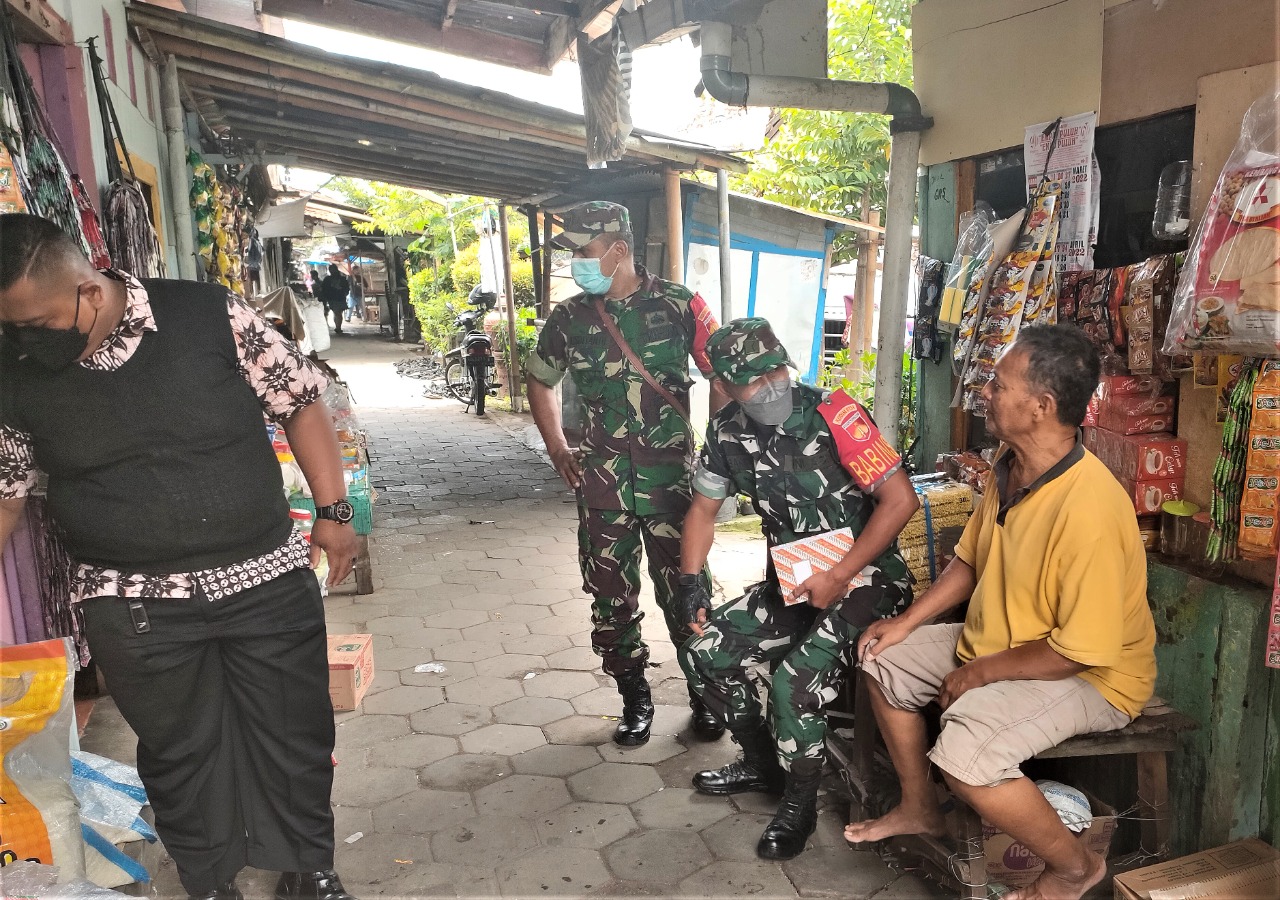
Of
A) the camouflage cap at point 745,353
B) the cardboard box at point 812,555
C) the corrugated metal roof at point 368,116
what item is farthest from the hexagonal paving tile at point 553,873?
the corrugated metal roof at point 368,116

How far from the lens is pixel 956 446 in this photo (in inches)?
158

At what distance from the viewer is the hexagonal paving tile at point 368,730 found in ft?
11.9

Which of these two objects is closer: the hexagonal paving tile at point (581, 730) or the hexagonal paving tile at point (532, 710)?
the hexagonal paving tile at point (581, 730)

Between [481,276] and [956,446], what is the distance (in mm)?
15664

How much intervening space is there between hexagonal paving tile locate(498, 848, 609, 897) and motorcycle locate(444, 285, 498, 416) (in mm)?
9886

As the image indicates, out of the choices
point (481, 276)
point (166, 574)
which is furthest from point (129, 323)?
point (481, 276)

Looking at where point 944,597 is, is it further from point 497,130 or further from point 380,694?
point 497,130

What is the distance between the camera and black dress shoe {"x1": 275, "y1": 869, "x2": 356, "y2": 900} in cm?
258

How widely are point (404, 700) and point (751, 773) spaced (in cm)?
167

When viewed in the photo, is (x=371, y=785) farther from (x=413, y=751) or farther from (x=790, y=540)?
(x=790, y=540)

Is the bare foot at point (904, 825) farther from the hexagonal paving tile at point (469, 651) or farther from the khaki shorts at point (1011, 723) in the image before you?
the hexagonal paving tile at point (469, 651)

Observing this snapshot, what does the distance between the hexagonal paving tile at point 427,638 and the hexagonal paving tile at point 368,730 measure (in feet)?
2.73

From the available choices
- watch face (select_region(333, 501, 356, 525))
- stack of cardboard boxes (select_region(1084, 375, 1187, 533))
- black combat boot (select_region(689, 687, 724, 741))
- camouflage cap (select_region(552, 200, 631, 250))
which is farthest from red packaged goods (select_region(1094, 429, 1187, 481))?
watch face (select_region(333, 501, 356, 525))

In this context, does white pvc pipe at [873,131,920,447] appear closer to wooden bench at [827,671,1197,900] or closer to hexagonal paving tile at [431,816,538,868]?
wooden bench at [827,671,1197,900]
